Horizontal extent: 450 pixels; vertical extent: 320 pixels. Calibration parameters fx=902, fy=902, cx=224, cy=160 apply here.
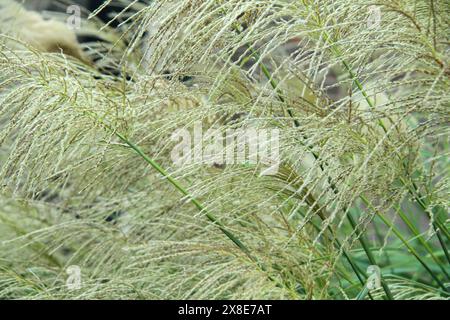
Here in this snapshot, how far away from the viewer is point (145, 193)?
2.21 m

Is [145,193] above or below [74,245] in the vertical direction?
above

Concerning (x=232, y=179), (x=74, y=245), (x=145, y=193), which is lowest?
(x=74, y=245)

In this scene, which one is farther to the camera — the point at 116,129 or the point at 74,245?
the point at 74,245

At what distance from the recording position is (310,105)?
171 cm

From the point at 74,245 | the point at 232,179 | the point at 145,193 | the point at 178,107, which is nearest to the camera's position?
the point at 232,179

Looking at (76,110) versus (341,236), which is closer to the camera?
(76,110)

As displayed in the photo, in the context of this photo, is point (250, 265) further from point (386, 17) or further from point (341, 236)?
point (341, 236)

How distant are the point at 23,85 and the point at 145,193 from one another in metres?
0.60

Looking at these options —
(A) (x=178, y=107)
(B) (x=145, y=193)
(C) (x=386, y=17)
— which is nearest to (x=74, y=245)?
(B) (x=145, y=193)

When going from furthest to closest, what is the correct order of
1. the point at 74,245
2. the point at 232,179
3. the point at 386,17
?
the point at 74,245
the point at 232,179
the point at 386,17
